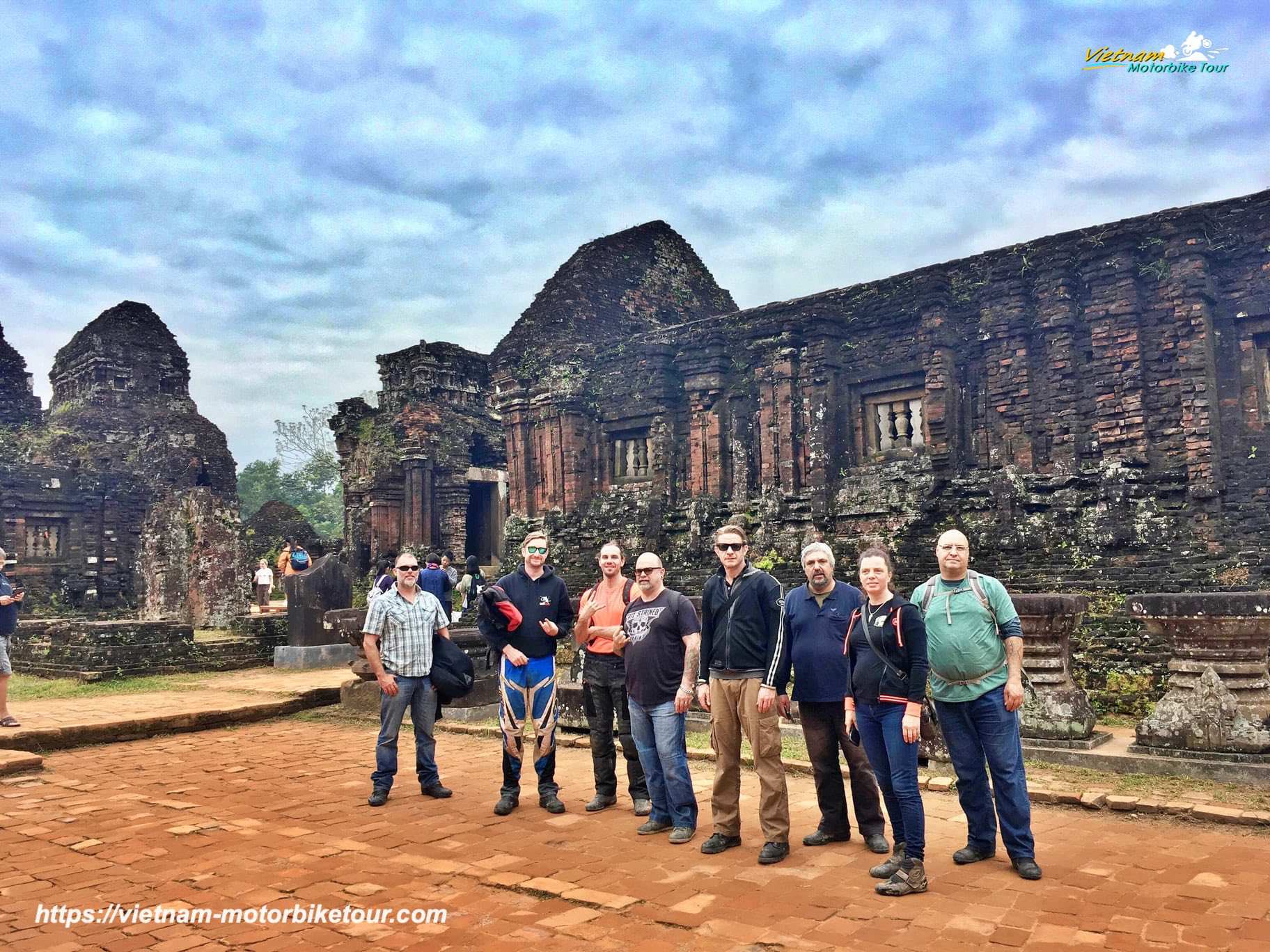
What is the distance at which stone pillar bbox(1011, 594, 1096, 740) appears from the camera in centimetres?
715

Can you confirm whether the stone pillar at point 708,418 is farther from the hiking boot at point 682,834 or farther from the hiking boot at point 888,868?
the hiking boot at point 888,868

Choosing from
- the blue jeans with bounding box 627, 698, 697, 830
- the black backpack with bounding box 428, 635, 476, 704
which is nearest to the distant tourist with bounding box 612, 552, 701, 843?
the blue jeans with bounding box 627, 698, 697, 830

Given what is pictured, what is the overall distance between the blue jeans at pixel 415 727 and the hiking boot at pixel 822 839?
2.82m

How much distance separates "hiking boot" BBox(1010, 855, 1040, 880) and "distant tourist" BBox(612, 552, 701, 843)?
178 centimetres

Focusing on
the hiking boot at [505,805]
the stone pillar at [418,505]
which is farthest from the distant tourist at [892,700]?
the stone pillar at [418,505]

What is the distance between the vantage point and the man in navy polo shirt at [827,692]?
5.01 m

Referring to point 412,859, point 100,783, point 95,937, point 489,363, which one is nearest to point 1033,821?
point 412,859

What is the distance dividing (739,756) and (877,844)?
87cm

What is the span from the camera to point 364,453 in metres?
26.2

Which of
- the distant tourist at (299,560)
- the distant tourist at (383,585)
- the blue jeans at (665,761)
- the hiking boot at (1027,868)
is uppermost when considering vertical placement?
the distant tourist at (299,560)

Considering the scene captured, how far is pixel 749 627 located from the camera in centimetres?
514

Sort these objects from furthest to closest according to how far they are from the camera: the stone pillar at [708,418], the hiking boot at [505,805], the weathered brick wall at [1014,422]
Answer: the stone pillar at [708,418], the weathered brick wall at [1014,422], the hiking boot at [505,805]

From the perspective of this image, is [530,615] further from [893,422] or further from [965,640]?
[893,422]

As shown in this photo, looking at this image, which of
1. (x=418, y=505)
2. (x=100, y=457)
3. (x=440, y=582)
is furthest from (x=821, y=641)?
(x=100, y=457)
